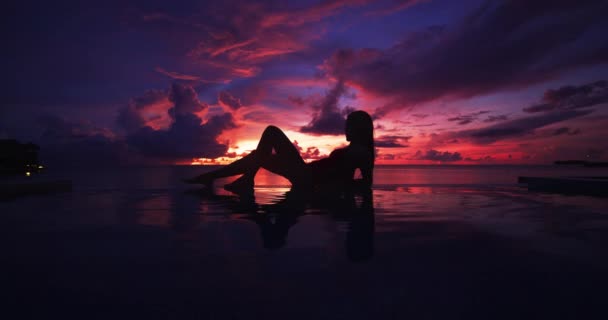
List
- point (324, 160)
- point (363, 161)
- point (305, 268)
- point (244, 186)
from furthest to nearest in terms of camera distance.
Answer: point (244, 186) < point (324, 160) < point (363, 161) < point (305, 268)

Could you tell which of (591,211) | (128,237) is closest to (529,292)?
(128,237)

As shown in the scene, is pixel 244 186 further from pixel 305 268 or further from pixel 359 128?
pixel 305 268

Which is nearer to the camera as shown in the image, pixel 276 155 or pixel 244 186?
pixel 276 155

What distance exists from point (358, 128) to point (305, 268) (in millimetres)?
9704

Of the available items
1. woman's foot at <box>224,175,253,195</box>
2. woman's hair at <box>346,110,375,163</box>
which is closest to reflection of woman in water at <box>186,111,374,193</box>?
woman's hair at <box>346,110,375,163</box>

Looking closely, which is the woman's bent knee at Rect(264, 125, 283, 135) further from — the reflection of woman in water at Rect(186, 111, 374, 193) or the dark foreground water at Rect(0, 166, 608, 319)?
the dark foreground water at Rect(0, 166, 608, 319)

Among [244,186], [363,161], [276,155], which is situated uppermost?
[276,155]

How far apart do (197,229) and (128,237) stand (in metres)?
1.35

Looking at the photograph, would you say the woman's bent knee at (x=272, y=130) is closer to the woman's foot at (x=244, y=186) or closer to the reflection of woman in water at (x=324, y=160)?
the reflection of woman in water at (x=324, y=160)

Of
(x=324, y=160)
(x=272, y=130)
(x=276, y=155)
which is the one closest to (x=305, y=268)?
(x=324, y=160)

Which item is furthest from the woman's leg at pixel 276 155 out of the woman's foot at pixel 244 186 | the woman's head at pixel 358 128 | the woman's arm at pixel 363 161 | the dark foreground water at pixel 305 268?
the dark foreground water at pixel 305 268

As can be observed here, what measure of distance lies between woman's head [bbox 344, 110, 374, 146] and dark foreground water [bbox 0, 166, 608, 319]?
5796 mm

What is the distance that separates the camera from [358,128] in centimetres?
1332

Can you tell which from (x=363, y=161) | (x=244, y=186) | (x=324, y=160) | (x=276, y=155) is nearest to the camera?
(x=363, y=161)
